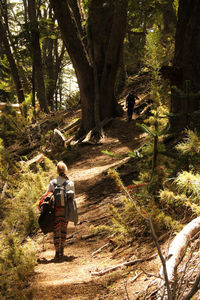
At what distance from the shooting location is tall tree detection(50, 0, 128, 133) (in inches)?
368

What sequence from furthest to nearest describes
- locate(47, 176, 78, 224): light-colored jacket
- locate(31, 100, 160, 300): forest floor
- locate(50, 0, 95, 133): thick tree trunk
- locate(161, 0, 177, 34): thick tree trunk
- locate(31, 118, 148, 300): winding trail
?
locate(161, 0, 177, 34): thick tree trunk < locate(50, 0, 95, 133): thick tree trunk < locate(47, 176, 78, 224): light-colored jacket < locate(31, 118, 148, 300): winding trail < locate(31, 100, 160, 300): forest floor

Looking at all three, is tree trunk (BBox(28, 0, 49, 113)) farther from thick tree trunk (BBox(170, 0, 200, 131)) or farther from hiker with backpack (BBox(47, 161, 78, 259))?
hiker with backpack (BBox(47, 161, 78, 259))

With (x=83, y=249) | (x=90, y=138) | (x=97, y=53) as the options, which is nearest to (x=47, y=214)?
(x=83, y=249)

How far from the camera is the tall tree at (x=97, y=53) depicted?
9.34 metres

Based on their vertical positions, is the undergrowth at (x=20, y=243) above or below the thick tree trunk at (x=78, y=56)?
below

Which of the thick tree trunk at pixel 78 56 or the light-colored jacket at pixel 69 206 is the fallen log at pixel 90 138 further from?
the light-colored jacket at pixel 69 206

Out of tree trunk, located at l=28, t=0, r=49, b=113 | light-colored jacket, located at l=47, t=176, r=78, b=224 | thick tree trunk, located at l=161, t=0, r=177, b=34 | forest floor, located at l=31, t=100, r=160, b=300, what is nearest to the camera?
forest floor, located at l=31, t=100, r=160, b=300

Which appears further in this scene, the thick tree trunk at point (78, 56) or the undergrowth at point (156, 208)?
the thick tree trunk at point (78, 56)

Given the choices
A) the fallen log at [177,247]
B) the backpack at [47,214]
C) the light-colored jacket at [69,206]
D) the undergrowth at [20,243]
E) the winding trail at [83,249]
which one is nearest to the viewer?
the fallen log at [177,247]

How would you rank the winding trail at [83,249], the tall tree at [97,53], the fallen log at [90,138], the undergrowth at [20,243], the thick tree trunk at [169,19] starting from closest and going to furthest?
the winding trail at [83,249], the undergrowth at [20,243], the tall tree at [97,53], the fallen log at [90,138], the thick tree trunk at [169,19]

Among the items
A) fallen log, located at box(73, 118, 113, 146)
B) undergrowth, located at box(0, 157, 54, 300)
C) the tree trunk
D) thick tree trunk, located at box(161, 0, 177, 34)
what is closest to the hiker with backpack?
undergrowth, located at box(0, 157, 54, 300)

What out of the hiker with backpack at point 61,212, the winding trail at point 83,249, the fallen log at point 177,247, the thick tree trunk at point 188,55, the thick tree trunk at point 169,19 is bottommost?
the winding trail at point 83,249

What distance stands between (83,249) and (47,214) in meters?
0.76

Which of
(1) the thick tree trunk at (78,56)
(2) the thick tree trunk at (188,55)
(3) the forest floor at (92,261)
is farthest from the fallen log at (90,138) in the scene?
(2) the thick tree trunk at (188,55)
